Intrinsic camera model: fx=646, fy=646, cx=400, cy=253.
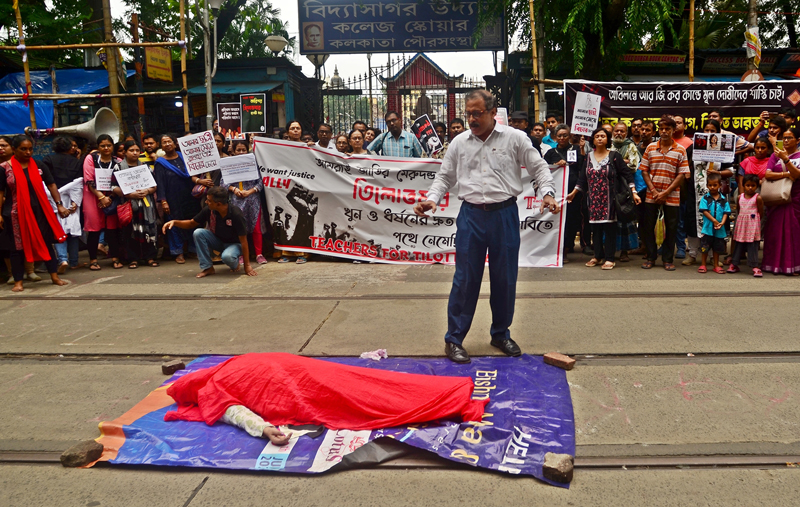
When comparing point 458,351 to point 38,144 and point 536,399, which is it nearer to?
point 536,399

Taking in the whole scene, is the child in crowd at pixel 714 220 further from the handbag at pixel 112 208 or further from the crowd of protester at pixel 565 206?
the handbag at pixel 112 208

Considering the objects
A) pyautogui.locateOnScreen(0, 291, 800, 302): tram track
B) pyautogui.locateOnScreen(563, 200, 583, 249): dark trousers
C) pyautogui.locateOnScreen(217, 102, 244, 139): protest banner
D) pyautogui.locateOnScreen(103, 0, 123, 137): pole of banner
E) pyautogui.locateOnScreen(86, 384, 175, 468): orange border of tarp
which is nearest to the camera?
pyautogui.locateOnScreen(86, 384, 175, 468): orange border of tarp

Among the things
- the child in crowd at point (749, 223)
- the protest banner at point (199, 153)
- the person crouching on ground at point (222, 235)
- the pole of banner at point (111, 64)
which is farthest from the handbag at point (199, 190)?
the child in crowd at point (749, 223)

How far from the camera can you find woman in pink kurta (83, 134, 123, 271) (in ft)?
28.7

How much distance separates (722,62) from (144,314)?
615 inches

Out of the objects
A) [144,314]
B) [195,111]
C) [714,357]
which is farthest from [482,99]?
[195,111]

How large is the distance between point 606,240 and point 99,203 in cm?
676

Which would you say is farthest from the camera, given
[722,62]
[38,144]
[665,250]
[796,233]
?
[722,62]

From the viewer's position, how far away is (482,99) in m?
4.68

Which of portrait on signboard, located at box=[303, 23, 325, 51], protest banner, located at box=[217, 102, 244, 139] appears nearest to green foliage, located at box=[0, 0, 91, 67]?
portrait on signboard, located at box=[303, 23, 325, 51]

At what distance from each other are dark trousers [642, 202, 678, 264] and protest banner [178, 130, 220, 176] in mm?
5696

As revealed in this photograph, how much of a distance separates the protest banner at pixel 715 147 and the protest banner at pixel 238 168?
576cm

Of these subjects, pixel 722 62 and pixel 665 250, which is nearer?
pixel 665 250

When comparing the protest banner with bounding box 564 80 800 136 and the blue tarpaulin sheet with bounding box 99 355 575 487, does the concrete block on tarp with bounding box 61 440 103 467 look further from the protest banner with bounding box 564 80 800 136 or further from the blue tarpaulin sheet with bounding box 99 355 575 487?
the protest banner with bounding box 564 80 800 136
